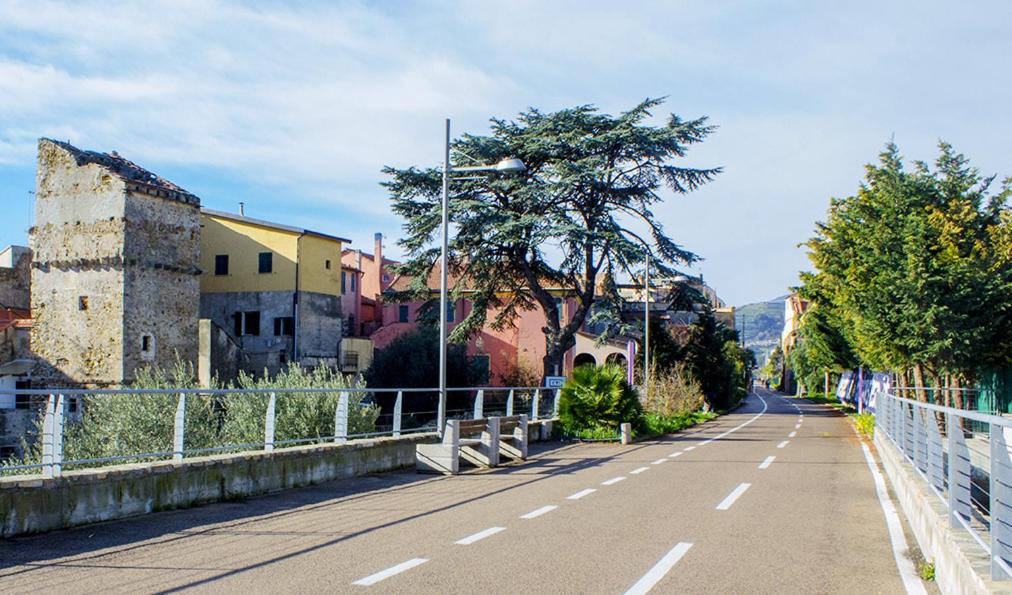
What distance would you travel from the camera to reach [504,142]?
112ft

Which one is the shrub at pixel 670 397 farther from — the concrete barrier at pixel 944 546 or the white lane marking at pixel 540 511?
the concrete barrier at pixel 944 546

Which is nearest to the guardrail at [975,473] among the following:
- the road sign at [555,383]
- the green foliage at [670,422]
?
the road sign at [555,383]

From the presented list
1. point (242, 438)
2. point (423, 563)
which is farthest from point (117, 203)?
point (423, 563)

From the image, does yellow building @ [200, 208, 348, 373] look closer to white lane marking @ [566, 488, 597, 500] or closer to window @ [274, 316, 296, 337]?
window @ [274, 316, 296, 337]

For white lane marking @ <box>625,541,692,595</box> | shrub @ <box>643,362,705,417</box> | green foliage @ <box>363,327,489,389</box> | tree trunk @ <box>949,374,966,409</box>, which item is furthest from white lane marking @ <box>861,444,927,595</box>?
green foliage @ <box>363,327,489,389</box>

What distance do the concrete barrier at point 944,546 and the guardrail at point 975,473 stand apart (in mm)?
77

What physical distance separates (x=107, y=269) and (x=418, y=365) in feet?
51.2

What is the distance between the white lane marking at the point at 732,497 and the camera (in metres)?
10.9

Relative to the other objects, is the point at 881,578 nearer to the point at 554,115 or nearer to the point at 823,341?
the point at 554,115

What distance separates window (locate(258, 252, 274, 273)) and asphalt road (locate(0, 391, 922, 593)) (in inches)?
1471

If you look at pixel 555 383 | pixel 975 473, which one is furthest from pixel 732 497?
pixel 555 383

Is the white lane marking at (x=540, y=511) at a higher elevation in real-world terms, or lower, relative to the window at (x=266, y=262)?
lower

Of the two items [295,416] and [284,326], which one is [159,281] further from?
[295,416]

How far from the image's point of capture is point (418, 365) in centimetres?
4066
